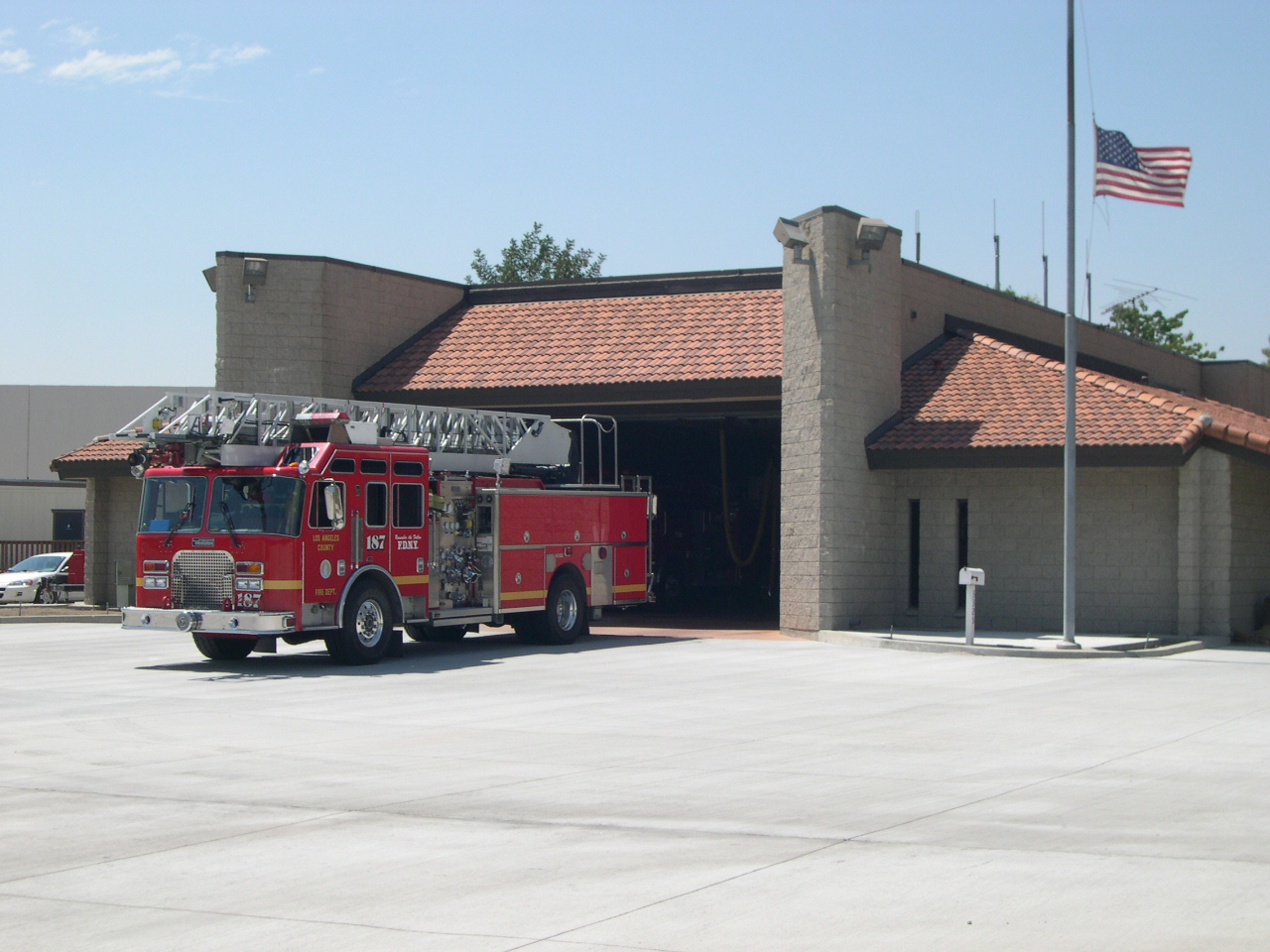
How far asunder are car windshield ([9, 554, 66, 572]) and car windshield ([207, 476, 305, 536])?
21589mm

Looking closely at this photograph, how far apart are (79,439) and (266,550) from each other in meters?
45.8

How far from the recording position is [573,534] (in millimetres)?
23594

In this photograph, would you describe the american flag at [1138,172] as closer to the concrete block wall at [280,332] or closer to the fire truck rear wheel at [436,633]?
the fire truck rear wheel at [436,633]

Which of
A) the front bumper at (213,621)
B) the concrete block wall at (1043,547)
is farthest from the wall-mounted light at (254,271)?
the concrete block wall at (1043,547)

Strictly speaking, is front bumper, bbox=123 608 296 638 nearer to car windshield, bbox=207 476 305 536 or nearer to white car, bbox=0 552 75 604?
car windshield, bbox=207 476 305 536

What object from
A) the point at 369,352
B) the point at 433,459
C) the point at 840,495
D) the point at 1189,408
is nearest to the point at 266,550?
the point at 433,459

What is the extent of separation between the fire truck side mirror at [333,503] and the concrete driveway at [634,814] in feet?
7.37

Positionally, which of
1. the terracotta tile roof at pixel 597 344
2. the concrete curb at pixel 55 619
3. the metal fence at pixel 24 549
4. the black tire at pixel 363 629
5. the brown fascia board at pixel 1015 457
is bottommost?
the concrete curb at pixel 55 619

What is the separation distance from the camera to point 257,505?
61.7 ft

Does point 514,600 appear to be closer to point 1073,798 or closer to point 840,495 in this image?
point 840,495

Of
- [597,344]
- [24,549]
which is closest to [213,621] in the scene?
[597,344]

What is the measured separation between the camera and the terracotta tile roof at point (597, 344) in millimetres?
27969

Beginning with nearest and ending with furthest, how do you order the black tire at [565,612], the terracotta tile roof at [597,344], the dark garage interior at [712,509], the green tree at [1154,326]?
the black tire at [565,612], the terracotta tile roof at [597,344], the dark garage interior at [712,509], the green tree at [1154,326]

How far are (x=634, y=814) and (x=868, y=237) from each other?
57.5 ft
